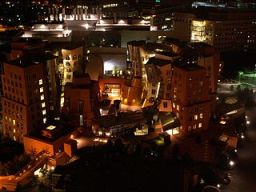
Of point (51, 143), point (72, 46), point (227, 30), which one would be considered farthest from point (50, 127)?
point (227, 30)

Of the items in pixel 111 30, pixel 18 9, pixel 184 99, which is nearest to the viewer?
pixel 184 99

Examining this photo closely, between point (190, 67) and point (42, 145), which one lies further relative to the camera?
point (190, 67)

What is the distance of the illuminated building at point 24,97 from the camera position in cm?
2575

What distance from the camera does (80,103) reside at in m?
27.6

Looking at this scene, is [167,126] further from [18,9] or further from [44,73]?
[18,9]

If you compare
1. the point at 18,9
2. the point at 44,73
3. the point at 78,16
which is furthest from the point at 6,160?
the point at 18,9

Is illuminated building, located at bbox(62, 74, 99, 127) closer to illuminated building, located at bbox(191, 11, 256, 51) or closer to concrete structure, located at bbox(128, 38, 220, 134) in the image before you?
concrete structure, located at bbox(128, 38, 220, 134)

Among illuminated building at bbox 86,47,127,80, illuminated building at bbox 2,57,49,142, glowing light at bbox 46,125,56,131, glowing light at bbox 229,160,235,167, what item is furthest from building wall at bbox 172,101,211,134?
illuminated building at bbox 86,47,127,80

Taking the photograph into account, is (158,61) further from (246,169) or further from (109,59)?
(246,169)

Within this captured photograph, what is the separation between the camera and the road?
22.0m

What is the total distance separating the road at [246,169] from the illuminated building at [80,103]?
9626 mm

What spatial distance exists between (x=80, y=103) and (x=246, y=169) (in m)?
11.0

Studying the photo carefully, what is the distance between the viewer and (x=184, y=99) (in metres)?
26.6

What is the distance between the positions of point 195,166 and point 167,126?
4.15 meters
